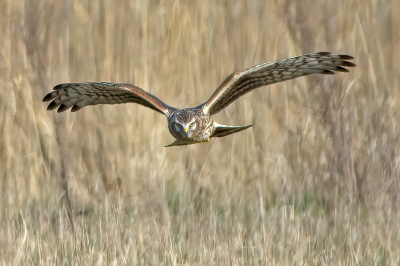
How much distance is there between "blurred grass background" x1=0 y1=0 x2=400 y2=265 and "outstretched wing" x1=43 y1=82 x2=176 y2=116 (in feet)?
0.45

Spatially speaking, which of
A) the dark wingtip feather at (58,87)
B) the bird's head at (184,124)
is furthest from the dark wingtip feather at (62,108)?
the bird's head at (184,124)

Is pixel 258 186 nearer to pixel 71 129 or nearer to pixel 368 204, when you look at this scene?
pixel 368 204

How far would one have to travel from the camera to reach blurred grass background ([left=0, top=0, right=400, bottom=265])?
4.34 m

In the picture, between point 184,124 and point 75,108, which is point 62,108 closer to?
point 75,108

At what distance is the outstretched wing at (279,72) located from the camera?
4.36 metres

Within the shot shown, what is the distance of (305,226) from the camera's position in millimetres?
4344

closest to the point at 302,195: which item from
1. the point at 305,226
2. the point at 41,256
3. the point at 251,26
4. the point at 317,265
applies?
the point at 305,226

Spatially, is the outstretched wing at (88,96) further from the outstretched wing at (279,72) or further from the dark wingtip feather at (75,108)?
the outstretched wing at (279,72)

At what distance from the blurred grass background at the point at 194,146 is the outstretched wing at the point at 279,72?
30 centimetres

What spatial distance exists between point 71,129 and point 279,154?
1.69m

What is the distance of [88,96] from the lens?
4984mm

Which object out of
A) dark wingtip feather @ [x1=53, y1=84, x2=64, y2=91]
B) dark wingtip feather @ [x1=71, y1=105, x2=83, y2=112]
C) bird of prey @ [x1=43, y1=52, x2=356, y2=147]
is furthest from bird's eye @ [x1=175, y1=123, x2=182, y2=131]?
dark wingtip feather @ [x1=71, y1=105, x2=83, y2=112]

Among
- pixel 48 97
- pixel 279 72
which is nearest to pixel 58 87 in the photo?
pixel 48 97

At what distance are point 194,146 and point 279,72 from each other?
953 millimetres
